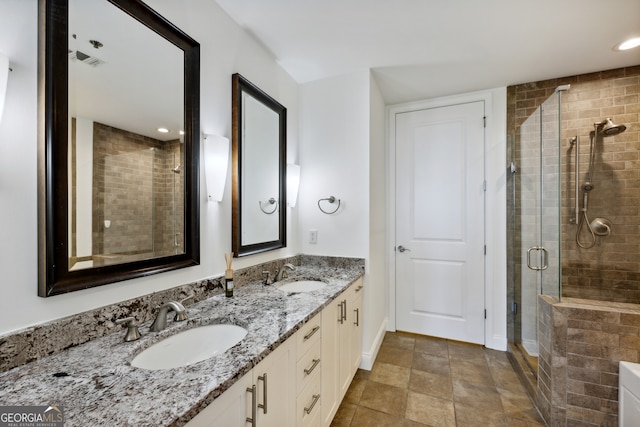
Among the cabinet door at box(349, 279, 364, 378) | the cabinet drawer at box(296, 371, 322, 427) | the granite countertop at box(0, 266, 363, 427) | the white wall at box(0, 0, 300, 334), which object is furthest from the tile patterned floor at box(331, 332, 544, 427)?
the white wall at box(0, 0, 300, 334)

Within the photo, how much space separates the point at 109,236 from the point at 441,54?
2400mm

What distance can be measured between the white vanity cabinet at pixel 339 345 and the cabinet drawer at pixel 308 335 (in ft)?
0.25

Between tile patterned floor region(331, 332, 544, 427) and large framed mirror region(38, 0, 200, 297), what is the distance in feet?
5.07

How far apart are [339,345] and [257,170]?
1290mm

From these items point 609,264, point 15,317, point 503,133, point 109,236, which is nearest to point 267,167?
point 109,236

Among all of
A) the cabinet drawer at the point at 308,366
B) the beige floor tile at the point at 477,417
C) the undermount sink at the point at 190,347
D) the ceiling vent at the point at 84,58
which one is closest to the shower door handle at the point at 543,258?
the beige floor tile at the point at 477,417

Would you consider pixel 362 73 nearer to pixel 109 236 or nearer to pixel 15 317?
pixel 109 236

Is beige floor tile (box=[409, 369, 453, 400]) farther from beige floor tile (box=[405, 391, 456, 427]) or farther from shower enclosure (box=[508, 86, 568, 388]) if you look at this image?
shower enclosure (box=[508, 86, 568, 388])

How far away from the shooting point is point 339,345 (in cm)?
171

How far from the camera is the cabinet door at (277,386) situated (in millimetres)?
922

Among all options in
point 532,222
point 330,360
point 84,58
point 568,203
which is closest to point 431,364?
point 330,360

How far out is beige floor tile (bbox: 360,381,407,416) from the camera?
1.80m

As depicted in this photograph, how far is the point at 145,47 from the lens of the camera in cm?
120

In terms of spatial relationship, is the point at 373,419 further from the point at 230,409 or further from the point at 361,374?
the point at 230,409
